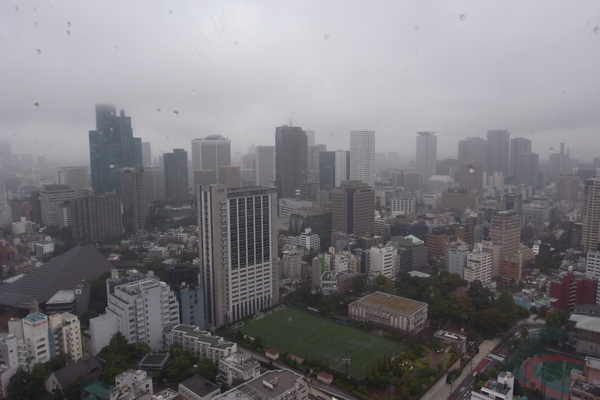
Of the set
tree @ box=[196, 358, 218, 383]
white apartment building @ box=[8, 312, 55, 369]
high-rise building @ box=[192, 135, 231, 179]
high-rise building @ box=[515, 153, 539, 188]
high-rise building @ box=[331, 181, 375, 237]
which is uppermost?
high-rise building @ box=[192, 135, 231, 179]

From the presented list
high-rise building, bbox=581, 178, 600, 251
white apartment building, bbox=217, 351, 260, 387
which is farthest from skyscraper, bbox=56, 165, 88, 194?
high-rise building, bbox=581, 178, 600, 251

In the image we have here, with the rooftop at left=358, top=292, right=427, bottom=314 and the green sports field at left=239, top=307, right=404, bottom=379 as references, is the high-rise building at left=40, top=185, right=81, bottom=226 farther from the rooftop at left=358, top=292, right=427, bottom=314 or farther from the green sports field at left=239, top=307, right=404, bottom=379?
the rooftop at left=358, top=292, right=427, bottom=314

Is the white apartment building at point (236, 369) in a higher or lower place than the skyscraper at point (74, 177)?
lower

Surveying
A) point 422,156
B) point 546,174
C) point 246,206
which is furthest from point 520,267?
point 422,156

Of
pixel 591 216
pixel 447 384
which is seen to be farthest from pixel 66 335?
pixel 591 216

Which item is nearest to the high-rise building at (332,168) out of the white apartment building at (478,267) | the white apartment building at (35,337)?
the white apartment building at (478,267)

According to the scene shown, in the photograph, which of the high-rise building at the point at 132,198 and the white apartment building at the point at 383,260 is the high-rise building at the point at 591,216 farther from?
the high-rise building at the point at 132,198
